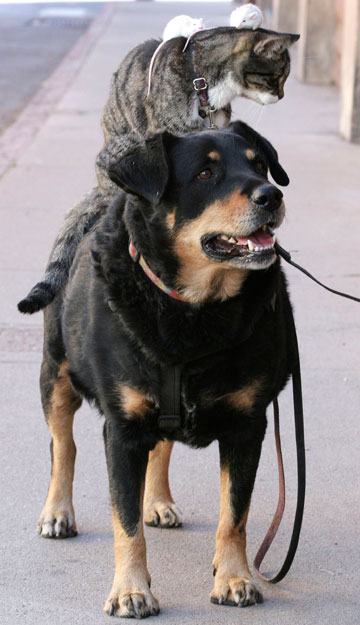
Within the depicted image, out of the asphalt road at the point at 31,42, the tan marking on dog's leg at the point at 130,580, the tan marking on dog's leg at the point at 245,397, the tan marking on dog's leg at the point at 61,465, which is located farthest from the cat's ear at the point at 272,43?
the asphalt road at the point at 31,42

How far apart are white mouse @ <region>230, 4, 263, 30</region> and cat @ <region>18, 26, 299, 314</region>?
12 centimetres

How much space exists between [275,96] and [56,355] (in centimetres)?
253

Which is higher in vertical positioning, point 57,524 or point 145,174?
point 145,174

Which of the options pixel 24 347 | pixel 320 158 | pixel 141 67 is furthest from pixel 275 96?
pixel 320 158

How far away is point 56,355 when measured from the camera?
4082mm

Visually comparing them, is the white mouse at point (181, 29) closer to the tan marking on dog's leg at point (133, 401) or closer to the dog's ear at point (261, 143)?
the dog's ear at point (261, 143)

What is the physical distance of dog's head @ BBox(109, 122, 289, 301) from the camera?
3.24 metres

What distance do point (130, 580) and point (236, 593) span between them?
373 mm

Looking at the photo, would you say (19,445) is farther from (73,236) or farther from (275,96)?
(275,96)

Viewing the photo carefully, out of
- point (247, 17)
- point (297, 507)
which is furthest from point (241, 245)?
point (247, 17)

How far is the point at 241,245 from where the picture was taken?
3287 mm

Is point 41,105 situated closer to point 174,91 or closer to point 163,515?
point 174,91

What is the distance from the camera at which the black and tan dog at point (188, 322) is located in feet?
10.9

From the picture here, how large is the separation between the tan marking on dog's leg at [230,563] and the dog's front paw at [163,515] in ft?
1.76
